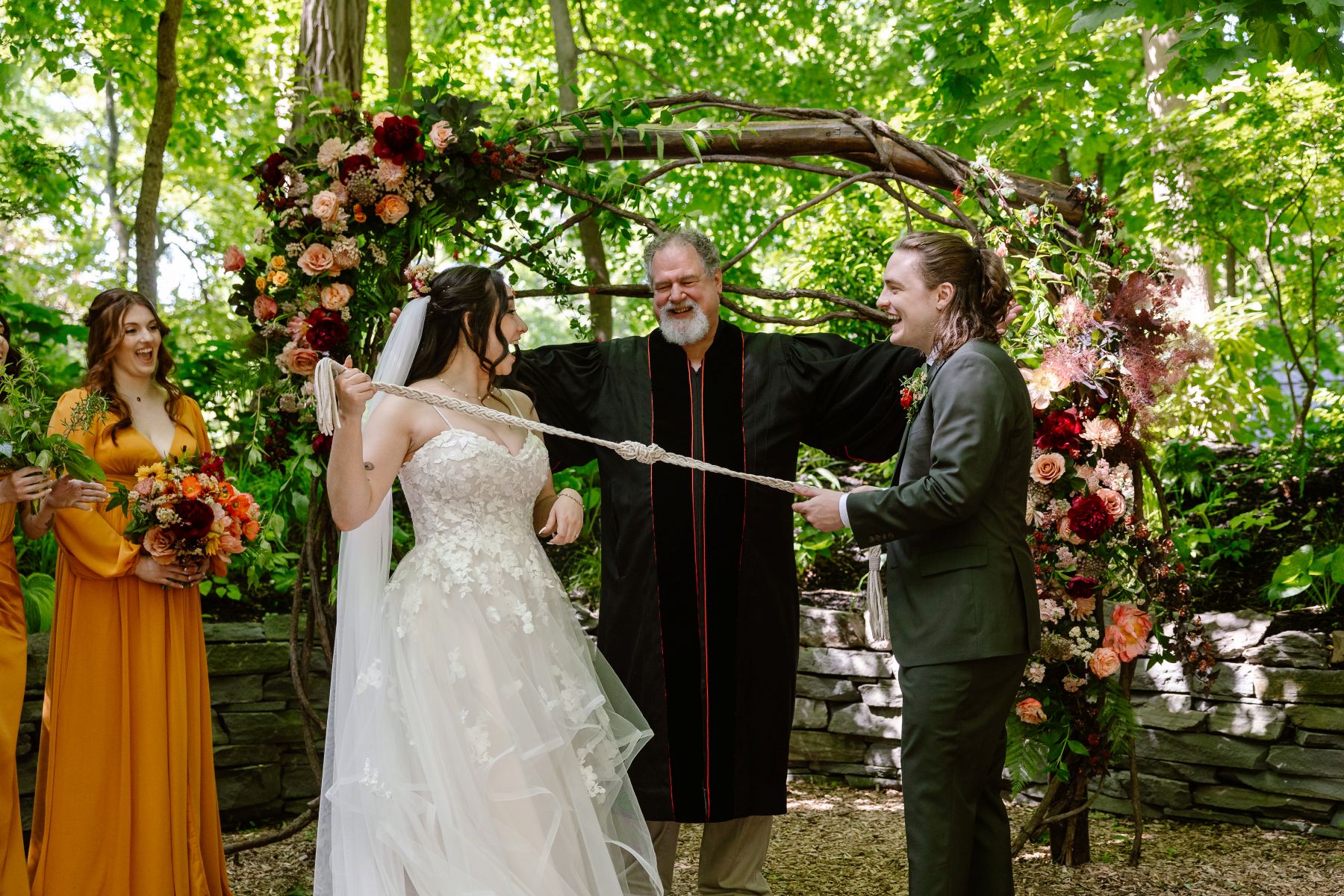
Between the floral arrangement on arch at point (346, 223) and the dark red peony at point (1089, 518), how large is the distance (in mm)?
2301

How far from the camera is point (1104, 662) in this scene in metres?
3.97

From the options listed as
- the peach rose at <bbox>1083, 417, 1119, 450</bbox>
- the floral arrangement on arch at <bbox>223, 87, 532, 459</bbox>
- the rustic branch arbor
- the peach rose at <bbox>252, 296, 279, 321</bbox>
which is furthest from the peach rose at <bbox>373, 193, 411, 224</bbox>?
the peach rose at <bbox>1083, 417, 1119, 450</bbox>

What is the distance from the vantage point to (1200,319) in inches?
284

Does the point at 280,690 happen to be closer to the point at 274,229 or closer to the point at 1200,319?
the point at 274,229

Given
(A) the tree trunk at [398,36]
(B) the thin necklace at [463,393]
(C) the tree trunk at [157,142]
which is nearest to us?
(B) the thin necklace at [463,393]

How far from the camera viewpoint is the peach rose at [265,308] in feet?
12.1

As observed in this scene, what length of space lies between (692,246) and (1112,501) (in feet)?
5.64

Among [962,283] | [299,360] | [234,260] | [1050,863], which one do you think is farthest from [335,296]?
[1050,863]

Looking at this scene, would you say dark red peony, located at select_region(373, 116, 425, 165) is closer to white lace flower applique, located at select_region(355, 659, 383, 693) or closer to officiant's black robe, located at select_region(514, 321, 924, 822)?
officiant's black robe, located at select_region(514, 321, 924, 822)

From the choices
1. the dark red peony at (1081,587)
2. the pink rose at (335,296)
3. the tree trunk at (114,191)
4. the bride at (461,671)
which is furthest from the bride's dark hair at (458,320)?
the tree trunk at (114,191)

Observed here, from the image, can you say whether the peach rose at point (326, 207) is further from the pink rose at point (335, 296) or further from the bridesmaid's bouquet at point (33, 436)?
the bridesmaid's bouquet at point (33, 436)

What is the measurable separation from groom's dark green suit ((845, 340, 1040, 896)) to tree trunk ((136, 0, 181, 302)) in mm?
5209

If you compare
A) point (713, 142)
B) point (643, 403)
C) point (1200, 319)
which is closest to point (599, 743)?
point (643, 403)

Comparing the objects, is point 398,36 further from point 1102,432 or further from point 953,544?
point 953,544
